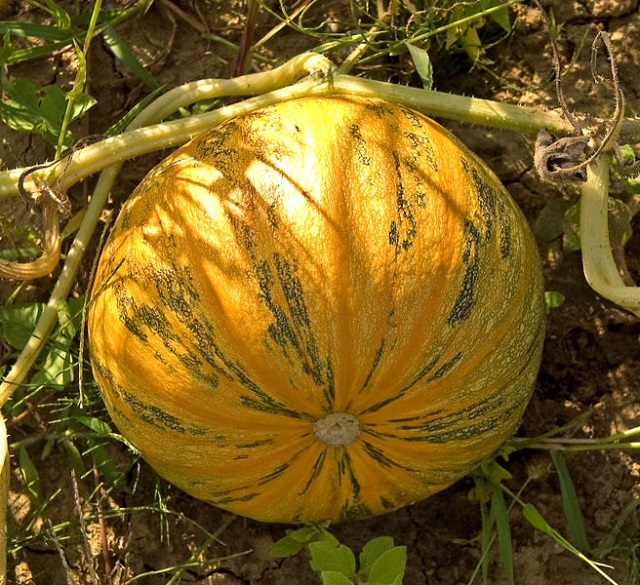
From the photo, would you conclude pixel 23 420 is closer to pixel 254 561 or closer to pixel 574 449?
pixel 254 561

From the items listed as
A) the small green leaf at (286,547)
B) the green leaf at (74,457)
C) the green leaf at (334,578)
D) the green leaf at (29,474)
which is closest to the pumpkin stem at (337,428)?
the green leaf at (334,578)

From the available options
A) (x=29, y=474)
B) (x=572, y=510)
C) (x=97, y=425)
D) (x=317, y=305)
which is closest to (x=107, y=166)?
(x=97, y=425)

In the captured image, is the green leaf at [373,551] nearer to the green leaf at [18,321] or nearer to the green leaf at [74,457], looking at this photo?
the green leaf at [74,457]

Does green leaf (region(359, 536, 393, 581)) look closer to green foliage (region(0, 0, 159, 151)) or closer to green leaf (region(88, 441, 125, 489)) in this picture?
green leaf (region(88, 441, 125, 489))

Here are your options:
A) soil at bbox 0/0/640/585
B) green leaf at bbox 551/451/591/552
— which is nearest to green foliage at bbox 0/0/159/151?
soil at bbox 0/0/640/585

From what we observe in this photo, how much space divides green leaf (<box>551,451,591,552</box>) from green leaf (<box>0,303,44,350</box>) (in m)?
1.77

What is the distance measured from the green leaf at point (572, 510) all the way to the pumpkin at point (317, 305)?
52 cm

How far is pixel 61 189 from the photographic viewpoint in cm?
262

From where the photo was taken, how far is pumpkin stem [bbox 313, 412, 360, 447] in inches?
90.2

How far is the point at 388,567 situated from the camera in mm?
2447

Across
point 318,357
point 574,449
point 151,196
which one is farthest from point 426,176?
point 574,449

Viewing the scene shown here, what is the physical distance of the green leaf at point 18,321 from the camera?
Answer: 2.98 metres

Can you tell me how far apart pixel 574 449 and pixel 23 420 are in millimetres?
1832

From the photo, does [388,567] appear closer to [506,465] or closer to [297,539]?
[297,539]
